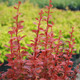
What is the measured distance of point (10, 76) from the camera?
6.32 feet

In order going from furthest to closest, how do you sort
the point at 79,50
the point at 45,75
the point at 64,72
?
the point at 79,50, the point at 64,72, the point at 45,75

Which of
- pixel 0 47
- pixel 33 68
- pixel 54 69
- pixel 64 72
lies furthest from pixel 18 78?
pixel 0 47

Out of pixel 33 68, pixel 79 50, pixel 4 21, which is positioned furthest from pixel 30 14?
pixel 33 68

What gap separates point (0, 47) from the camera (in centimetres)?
305

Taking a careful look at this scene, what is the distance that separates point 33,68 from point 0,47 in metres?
1.50

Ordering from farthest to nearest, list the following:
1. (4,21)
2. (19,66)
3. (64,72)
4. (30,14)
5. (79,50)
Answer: (30,14), (4,21), (79,50), (64,72), (19,66)

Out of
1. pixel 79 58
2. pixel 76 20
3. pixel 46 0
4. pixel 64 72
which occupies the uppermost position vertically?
pixel 46 0

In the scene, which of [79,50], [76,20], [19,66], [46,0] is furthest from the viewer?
Result: [46,0]

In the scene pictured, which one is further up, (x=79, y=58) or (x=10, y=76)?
(x=10, y=76)

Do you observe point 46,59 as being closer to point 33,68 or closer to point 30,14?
point 33,68

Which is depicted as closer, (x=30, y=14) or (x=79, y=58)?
(x=79, y=58)

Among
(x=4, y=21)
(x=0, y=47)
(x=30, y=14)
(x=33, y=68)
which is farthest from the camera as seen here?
(x=30, y=14)

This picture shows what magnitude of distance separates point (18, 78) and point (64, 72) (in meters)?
0.69

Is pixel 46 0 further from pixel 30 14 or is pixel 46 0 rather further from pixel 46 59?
pixel 46 59
